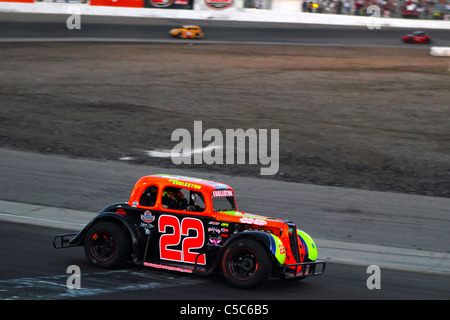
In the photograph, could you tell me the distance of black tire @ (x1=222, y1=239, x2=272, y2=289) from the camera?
27.3 feet

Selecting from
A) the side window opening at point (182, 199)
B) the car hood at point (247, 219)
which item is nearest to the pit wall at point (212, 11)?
the side window opening at point (182, 199)

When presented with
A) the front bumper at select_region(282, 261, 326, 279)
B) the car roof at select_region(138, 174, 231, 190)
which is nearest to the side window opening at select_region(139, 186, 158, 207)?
the car roof at select_region(138, 174, 231, 190)

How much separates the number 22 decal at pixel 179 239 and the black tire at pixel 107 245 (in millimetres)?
524

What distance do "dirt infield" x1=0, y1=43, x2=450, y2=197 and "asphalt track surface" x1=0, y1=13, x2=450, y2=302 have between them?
187 cm

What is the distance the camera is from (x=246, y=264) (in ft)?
27.9

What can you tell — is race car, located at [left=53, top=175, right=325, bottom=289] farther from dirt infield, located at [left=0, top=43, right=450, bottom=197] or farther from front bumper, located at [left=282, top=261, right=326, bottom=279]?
dirt infield, located at [left=0, top=43, right=450, bottom=197]

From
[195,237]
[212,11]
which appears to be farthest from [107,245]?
[212,11]

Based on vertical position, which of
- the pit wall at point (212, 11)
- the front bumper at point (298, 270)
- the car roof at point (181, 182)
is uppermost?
the pit wall at point (212, 11)

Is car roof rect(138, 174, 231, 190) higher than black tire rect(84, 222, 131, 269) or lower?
higher

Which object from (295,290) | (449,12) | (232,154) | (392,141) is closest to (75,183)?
(232,154)

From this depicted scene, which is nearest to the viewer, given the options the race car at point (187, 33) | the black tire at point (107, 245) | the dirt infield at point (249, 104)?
the black tire at point (107, 245)

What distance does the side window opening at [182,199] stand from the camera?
9.20 metres

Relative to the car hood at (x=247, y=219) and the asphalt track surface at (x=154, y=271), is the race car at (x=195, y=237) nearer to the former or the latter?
the car hood at (x=247, y=219)

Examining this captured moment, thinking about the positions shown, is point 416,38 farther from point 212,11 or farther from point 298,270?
point 298,270
